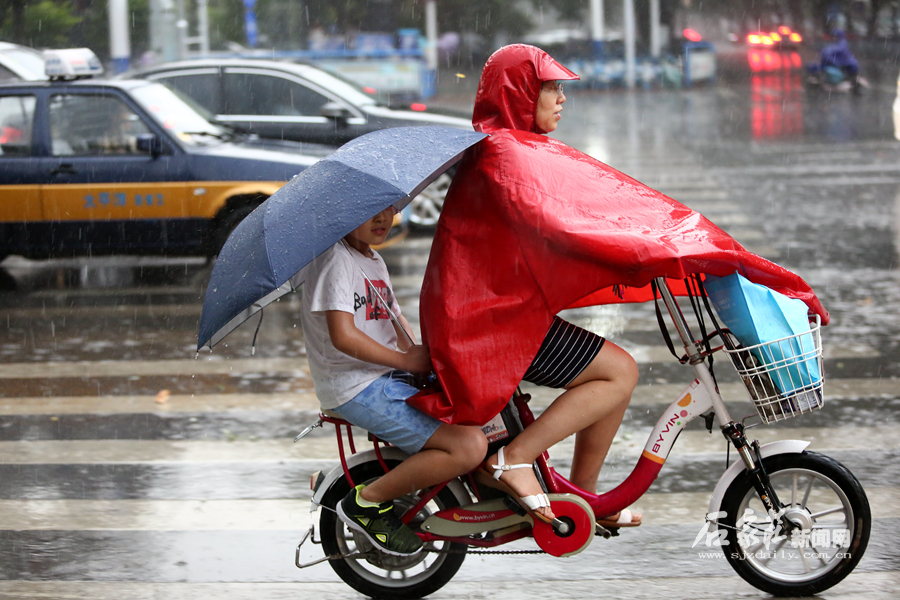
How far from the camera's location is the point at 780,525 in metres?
3.49

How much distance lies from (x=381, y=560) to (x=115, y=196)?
6256 millimetres

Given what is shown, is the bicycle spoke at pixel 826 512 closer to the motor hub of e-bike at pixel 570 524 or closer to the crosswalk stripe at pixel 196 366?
the motor hub of e-bike at pixel 570 524

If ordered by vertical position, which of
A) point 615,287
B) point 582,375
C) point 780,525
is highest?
point 615,287

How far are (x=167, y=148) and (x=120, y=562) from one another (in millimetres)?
5620

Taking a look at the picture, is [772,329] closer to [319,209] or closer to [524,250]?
[524,250]

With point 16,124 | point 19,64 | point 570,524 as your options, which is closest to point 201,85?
point 16,124

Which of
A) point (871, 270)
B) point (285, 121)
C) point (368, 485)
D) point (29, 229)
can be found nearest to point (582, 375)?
point (368, 485)

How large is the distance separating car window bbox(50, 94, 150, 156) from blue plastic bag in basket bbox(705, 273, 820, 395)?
23.2 ft

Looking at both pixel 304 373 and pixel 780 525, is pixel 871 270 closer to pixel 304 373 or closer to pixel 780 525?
pixel 304 373

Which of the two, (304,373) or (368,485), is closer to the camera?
(368,485)

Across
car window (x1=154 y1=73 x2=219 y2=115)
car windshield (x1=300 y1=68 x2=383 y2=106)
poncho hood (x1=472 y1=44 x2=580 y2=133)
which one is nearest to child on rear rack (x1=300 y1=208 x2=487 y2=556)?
poncho hood (x1=472 y1=44 x2=580 y2=133)

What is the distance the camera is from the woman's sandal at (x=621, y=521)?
140 inches

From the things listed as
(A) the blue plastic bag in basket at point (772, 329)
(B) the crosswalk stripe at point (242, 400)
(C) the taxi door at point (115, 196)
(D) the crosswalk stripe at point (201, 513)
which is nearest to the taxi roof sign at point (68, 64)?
(C) the taxi door at point (115, 196)

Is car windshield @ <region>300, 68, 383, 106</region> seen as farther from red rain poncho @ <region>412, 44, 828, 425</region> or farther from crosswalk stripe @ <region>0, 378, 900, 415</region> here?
red rain poncho @ <region>412, 44, 828, 425</region>
